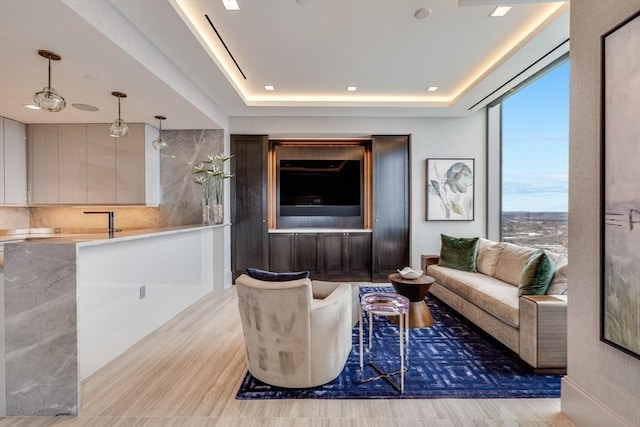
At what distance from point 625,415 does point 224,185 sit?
5.03m

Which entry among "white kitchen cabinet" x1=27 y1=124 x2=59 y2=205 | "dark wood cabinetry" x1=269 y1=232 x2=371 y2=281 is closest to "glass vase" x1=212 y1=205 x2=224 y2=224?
"dark wood cabinetry" x1=269 y1=232 x2=371 y2=281

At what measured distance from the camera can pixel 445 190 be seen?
527 centimetres

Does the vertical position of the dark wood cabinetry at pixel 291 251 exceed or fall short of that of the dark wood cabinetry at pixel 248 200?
it falls short

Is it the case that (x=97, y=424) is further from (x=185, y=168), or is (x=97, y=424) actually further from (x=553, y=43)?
(x=553, y=43)

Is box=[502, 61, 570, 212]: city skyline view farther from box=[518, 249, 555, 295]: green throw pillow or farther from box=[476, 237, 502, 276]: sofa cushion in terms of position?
box=[518, 249, 555, 295]: green throw pillow

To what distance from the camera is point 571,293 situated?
6.39ft

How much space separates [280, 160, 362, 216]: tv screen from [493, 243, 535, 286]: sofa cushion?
2680 millimetres

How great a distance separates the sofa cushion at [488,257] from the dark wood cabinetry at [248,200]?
11.3 ft

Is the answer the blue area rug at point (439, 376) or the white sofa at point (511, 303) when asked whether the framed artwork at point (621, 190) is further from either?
the blue area rug at point (439, 376)

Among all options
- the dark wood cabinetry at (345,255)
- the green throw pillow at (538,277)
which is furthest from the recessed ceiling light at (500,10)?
the dark wood cabinetry at (345,255)

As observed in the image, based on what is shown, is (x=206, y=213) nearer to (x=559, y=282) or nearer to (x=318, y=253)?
(x=318, y=253)

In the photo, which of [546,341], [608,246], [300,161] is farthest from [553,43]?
[300,161]

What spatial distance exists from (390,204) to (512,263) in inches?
88.3

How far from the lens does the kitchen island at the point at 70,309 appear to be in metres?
1.92
